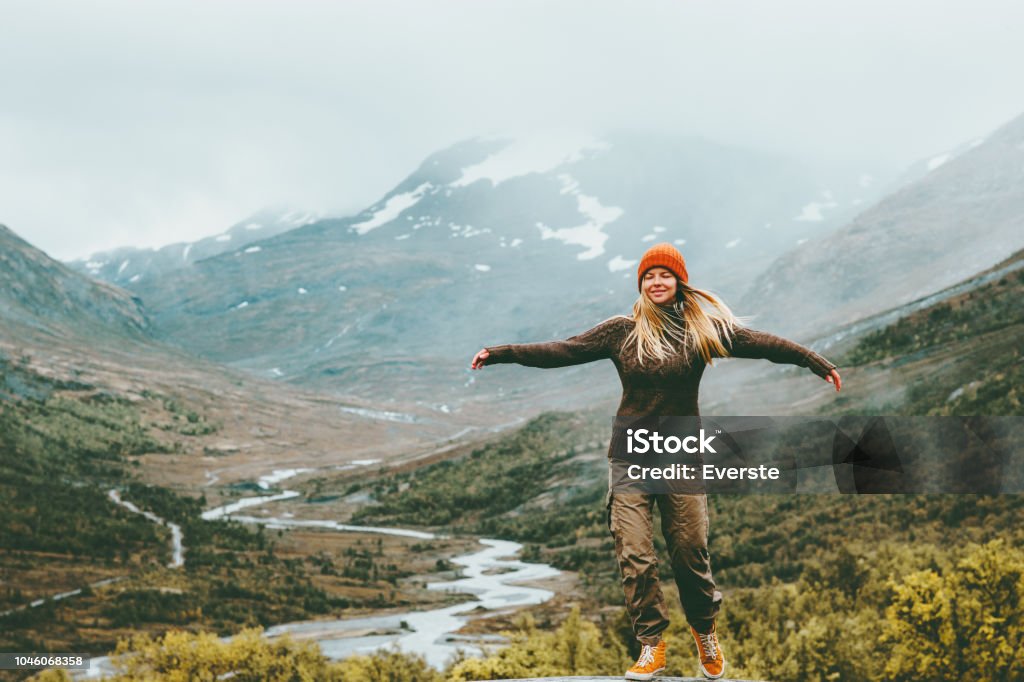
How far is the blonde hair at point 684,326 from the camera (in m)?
6.68

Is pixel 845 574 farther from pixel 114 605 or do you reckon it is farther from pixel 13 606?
pixel 13 606

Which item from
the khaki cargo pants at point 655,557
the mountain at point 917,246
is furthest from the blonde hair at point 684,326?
the mountain at point 917,246

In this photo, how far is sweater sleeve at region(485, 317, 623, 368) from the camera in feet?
21.9

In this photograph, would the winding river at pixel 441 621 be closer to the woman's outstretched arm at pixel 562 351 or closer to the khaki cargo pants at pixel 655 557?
the khaki cargo pants at pixel 655 557

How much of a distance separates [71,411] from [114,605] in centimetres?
9834

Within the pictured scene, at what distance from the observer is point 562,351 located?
6770 mm

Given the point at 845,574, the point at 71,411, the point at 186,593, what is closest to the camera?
the point at 845,574

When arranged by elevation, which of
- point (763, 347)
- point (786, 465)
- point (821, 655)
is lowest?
point (821, 655)

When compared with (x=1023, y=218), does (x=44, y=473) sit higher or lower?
lower

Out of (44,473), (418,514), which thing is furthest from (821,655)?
(44,473)

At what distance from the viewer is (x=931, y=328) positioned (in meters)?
72.5

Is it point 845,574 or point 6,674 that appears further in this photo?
point 6,674

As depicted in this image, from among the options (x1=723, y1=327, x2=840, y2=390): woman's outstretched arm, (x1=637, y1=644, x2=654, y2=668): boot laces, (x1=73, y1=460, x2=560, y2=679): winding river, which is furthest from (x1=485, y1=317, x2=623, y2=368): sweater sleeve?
(x1=73, y1=460, x2=560, y2=679): winding river

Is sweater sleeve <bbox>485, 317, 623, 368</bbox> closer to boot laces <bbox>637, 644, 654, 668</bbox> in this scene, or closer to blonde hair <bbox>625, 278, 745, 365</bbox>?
blonde hair <bbox>625, 278, 745, 365</bbox>
